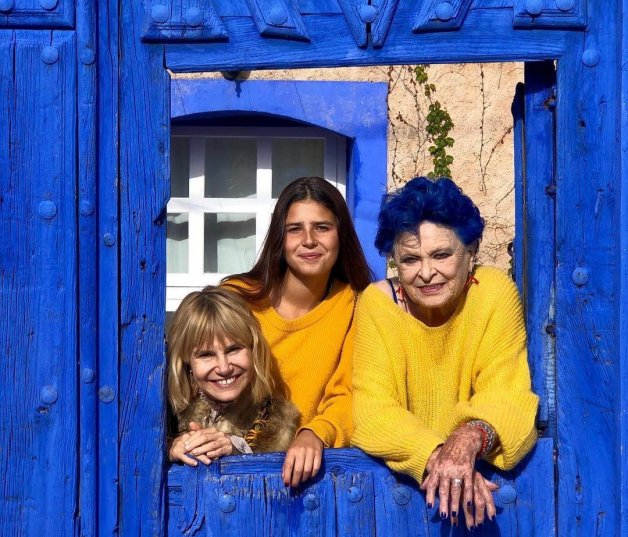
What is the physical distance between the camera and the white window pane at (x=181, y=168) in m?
5.84

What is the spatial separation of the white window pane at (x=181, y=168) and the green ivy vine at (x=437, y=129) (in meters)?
1.39

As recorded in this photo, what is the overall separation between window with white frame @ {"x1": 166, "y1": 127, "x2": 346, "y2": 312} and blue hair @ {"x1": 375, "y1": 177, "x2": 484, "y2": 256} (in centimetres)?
267

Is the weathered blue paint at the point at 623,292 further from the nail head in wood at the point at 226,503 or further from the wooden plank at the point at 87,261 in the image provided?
the wooden plank at the point at 87,261

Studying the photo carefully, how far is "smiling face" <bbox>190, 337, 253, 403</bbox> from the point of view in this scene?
3.29m

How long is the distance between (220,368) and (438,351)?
0.71 m

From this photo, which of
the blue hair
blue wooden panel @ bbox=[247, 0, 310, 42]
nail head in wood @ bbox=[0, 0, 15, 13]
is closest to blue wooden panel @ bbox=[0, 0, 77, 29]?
nail head in wood @ bbox=[0, 0, 15, 13]

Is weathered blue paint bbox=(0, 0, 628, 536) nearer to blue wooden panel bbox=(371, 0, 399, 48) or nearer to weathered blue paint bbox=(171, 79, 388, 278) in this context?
blue wooden panel bbox=(371, 0, 399, 48)

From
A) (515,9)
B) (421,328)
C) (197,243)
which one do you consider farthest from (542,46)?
(197,243)

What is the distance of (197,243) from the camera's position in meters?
5.87

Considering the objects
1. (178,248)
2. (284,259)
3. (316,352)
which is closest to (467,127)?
(178,248)

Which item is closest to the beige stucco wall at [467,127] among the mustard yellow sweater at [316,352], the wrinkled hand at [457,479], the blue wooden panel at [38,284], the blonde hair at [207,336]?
the mustard yellow sweater at [316,352]

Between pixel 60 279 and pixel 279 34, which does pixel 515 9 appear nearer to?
pixel 279 34

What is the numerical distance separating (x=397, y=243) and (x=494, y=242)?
2.56 metres

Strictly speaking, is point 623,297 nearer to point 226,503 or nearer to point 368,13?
point 368,13
